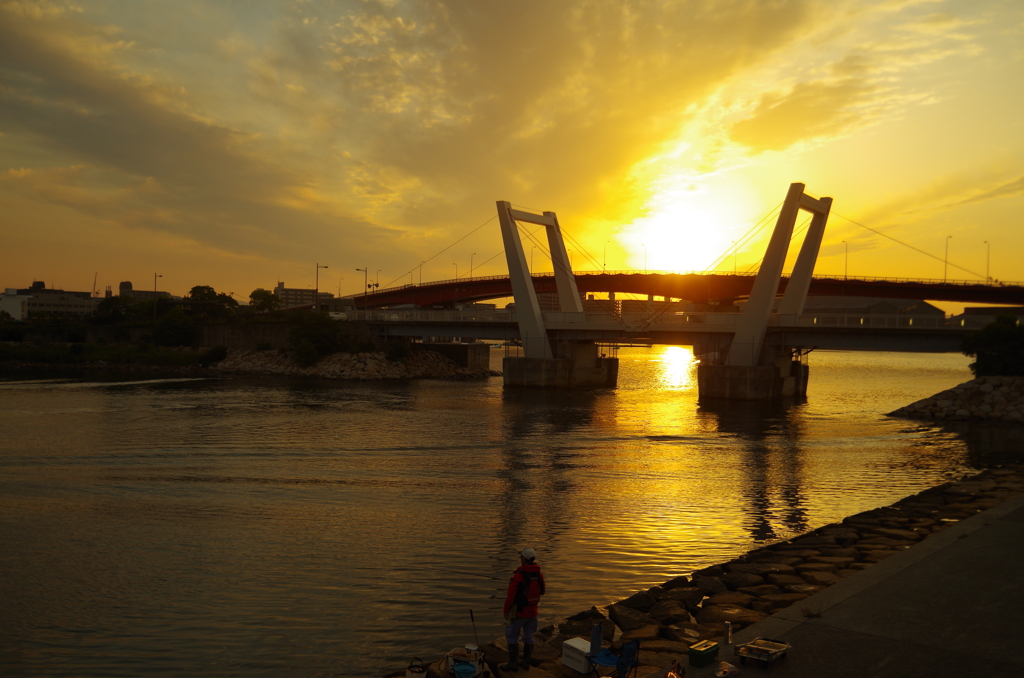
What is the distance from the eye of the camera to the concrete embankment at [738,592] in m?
9.30

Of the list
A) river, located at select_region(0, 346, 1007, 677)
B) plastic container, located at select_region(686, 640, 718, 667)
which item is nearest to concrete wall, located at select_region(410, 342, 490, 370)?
river, located at select_region(0, 346, 1007, 677)

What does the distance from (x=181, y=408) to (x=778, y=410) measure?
129ft

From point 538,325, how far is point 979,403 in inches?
1360

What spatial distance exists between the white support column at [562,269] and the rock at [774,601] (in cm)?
5741

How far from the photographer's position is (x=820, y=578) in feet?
38.8

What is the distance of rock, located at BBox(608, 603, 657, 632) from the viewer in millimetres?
10222

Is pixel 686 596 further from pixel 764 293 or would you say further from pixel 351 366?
pixel 351 366

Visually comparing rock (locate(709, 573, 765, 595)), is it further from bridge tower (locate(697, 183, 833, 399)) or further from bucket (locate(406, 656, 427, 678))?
bridge tower (locate(697, 183, 833, 399))

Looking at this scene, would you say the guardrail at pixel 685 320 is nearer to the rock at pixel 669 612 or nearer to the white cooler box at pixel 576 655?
the rock at pixel 669 612

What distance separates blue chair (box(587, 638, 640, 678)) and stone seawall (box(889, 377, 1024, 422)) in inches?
1580

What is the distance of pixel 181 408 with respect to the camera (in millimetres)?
42531

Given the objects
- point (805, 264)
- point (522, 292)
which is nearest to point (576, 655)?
point (522, 292)

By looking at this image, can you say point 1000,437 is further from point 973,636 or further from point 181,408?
point 181,408

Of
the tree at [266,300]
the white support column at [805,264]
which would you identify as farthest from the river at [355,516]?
the tree at [266,300]
